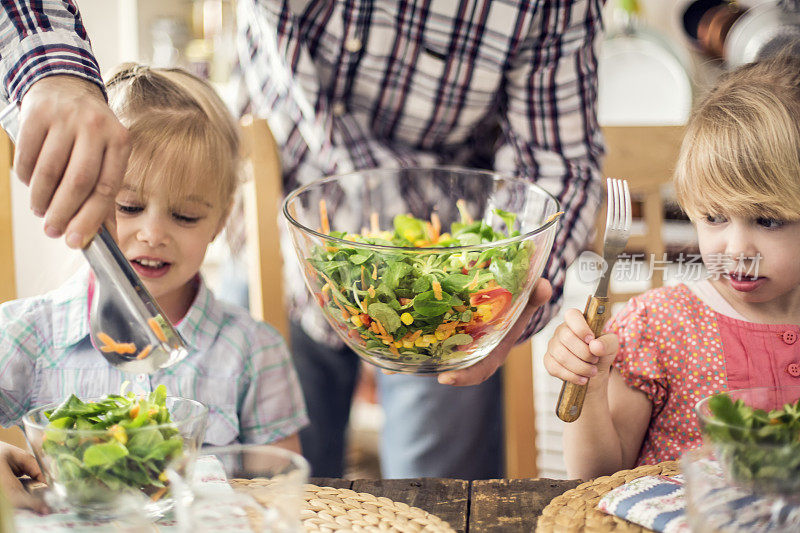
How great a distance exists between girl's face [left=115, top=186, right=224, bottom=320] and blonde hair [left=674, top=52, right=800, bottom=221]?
23.3 inches

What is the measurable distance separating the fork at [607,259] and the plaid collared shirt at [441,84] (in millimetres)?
262

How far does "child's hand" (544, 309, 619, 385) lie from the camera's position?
842 mm

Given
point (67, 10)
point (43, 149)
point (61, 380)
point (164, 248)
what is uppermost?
point (67, 10)

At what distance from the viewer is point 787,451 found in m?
0.57

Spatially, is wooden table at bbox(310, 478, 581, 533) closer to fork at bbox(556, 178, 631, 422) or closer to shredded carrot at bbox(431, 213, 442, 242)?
fork at bbox(556, 178, 631, 422)

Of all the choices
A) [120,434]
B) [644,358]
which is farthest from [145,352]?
[644,358]

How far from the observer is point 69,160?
2.19 ft

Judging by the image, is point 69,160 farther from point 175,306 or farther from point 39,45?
point 175,306

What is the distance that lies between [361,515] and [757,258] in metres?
0.50

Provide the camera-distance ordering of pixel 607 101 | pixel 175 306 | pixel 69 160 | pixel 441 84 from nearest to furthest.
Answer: pixel 69 160, pixel 175 306, pixel 441 84, pixel 607 101

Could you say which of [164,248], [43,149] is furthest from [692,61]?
[43,149]

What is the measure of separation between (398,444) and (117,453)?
896mm

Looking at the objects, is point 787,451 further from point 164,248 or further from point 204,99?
point 204,99

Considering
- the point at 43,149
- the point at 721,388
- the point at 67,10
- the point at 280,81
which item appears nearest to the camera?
the point at 43,149
